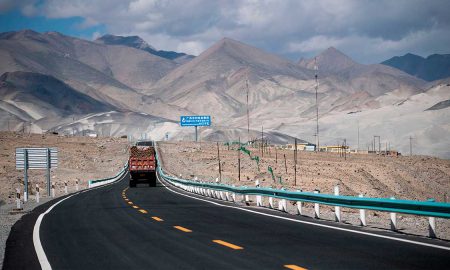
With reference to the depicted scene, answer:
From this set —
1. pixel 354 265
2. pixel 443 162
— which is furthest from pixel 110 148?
pixel 354 265

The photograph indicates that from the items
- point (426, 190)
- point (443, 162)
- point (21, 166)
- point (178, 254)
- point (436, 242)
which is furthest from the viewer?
point (443, 162)

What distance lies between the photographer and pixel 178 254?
39.0ft

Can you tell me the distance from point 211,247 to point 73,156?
359 ft

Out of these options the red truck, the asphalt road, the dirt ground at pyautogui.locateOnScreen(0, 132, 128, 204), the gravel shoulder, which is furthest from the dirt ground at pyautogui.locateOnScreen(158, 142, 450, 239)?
the asphalt road

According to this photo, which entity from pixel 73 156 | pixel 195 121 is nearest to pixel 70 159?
pixel 73 156

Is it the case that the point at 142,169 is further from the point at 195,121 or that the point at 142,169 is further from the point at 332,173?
the point at 195,121

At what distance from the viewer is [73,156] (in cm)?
11850

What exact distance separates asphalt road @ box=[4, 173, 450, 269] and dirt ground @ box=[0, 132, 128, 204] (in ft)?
170

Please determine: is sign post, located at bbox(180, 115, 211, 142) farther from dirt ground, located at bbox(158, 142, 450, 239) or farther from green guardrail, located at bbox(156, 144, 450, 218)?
green guardrail, located at bbox(156, 144, 450, 218)

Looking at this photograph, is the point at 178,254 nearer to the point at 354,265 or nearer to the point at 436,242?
the point at 354,265

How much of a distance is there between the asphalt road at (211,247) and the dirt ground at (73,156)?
51.9m

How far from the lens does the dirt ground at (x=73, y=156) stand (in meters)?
83.5

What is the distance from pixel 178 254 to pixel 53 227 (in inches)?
306

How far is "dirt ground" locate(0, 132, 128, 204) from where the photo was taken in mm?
83506
